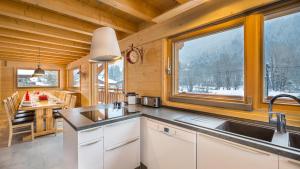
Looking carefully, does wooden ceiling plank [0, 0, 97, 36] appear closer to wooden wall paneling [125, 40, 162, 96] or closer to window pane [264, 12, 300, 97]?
wooden wall paneling [125, 40, 162, 96]

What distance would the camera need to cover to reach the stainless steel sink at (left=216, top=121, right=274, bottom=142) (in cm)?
130

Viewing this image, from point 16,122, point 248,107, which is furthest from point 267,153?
point 16,122

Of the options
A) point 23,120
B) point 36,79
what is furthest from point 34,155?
point 36,79

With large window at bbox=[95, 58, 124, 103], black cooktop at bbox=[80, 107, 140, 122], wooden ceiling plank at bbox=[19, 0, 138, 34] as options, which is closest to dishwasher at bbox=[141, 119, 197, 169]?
black cooktop at bbox=[80, 107, 140, 122]

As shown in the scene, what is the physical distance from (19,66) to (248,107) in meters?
8.16

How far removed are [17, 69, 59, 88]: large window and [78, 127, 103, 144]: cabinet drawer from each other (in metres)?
6.80

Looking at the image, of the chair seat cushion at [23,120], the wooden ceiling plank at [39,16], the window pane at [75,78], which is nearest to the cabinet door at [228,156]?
the wooden ceiling plank at [39,16]

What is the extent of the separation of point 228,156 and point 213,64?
3.75ft

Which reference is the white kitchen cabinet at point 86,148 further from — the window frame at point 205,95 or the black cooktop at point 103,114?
the window frame at point 205,95

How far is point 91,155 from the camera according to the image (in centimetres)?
146

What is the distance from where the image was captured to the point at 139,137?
1.91m

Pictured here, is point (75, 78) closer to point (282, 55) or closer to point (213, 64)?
point (213, 64)

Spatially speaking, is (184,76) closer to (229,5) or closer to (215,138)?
(229,5)

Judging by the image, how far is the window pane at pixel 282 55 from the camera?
4.26 ft
